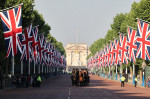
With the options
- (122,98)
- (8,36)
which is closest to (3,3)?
(8,36)

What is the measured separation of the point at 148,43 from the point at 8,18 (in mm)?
15909

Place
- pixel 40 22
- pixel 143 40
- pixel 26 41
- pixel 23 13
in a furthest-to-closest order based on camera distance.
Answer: pixel 40 22, pixel 23 13, pixel 26 41, pixel 143 40

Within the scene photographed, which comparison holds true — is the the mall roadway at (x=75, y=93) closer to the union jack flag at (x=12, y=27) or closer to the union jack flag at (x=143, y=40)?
the union jack flag at (x=143, y=40)

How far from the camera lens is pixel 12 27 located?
41312 millimetres

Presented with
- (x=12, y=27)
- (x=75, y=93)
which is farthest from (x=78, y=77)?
(x=12, y=27)

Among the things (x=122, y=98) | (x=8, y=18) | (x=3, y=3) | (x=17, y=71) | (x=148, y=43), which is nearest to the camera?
(x=122, y=98)

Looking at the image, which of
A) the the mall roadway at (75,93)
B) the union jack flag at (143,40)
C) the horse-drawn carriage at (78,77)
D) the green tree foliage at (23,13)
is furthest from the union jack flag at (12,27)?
the horse-drawn carriage at (78,77)

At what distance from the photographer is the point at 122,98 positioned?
3141 cm

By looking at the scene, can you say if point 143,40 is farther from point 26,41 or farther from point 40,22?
point 40,22

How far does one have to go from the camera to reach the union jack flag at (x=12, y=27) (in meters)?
40.5

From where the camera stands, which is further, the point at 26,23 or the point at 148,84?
the point at 26,23

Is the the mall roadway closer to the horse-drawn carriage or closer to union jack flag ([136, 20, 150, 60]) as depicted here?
union jack flag ([136, 20, 150, 60])

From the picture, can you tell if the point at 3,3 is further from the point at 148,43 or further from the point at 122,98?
the point at 122,98

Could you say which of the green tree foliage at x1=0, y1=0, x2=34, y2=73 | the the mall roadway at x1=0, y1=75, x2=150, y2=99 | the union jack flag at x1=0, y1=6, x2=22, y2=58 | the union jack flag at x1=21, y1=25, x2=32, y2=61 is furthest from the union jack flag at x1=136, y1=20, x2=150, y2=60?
the green tree foliage at x1=0, y1=0, x2=34, y2=73
